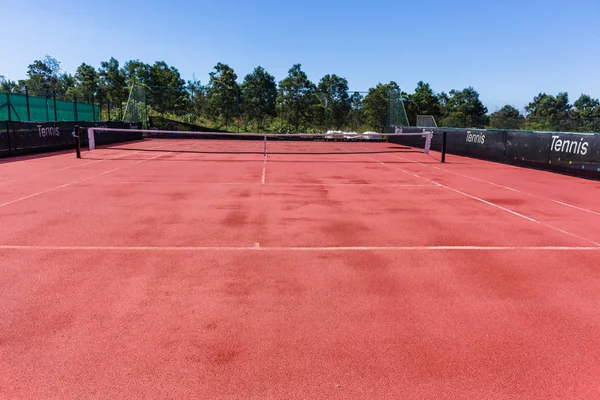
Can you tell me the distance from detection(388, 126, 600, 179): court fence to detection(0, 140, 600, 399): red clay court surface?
21.5 ft

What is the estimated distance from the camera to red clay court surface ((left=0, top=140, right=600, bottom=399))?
355cm

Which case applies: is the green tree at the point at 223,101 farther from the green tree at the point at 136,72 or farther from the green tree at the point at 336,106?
the green tree at the point at 136,72

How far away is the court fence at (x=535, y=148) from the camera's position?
622 inches

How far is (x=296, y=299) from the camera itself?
505 cm

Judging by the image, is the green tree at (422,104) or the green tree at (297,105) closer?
the green tree at (297,105)

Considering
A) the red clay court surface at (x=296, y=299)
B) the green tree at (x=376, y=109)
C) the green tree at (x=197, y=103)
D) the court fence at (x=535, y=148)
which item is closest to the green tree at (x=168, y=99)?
the green tree at (x=197, y=103)

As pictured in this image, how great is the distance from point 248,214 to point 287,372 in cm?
588

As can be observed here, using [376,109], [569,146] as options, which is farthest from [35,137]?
[376,109]

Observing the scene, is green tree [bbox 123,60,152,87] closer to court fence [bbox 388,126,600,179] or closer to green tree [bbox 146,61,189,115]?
green tree [bbox 146,61,189,115]


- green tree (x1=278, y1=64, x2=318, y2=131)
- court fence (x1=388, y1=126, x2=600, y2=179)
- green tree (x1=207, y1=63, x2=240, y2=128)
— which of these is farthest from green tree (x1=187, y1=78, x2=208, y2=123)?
court fence (x1=388, y1=126, x2=600, y2=179)

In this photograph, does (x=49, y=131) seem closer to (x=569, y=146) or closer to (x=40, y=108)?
(x=40, y=108)

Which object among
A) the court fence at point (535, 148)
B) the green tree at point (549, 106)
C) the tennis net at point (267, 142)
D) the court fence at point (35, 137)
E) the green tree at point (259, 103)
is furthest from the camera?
the green tree at point (549, 106)

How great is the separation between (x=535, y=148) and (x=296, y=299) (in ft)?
57.7

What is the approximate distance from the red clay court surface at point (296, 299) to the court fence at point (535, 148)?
258 inches
